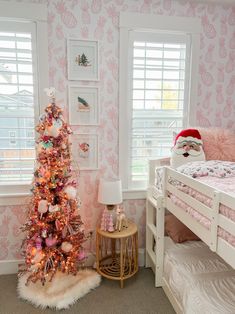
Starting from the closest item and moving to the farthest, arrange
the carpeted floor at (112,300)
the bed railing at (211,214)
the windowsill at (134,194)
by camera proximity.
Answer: the bed railing at (211,214)
the carpeted floor at (112,300)
the windowsill at (134,194)

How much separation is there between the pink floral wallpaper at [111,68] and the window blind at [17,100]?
7.5 inches

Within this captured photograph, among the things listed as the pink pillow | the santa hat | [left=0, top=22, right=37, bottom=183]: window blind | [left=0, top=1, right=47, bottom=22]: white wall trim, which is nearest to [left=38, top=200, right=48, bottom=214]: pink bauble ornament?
[left=0, top=22, right=37, bottom=183]: window blind

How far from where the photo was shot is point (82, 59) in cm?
223

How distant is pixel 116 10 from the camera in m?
2.22

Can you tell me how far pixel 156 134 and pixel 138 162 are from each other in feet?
1.05

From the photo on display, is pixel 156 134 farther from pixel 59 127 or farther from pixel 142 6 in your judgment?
pixel 142 6

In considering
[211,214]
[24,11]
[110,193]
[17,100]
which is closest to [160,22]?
[24,11]

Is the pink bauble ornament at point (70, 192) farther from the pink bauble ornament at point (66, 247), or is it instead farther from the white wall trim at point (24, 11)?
the white wall trim at point (24, 11)

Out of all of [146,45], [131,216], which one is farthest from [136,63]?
[131,216]

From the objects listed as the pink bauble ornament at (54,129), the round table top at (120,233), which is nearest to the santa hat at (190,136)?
the round table top at (120,233)

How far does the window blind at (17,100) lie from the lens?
84.0 inches

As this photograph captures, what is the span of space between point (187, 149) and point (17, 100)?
150 centimetres

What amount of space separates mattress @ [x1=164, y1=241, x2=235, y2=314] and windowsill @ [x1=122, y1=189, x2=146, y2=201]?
1.75 feet

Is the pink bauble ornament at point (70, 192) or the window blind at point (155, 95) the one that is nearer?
the pink bauble ornament at point (70, 192)
